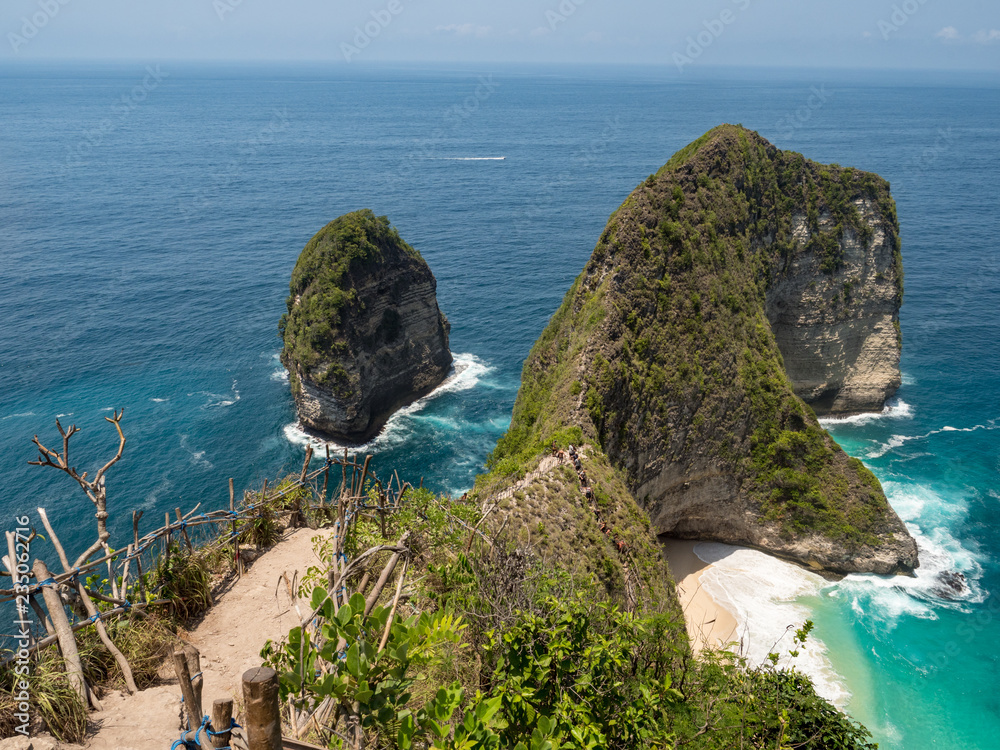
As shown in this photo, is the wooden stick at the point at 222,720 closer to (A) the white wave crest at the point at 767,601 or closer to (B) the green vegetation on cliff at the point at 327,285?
(A) the white wave crest at the point at 767,601

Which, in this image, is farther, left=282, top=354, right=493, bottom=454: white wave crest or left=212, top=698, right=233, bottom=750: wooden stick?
left=282, top=354, right=493, bottom=454: white wave crest

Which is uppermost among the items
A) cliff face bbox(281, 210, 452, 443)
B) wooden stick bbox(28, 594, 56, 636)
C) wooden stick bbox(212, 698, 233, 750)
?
wooden stick bbox(212, 698, 233, 750)

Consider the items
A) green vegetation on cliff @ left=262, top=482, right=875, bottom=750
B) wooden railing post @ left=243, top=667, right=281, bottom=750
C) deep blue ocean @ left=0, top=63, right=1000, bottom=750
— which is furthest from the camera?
deep blue ocean @ left=0, top=63, right=1000, bottom=750

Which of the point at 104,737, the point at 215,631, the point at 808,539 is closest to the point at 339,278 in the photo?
the point at 808,539

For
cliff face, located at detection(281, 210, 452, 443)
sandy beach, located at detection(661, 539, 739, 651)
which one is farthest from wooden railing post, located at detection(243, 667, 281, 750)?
cliff face, located at detection(281, 210, 452, 443)

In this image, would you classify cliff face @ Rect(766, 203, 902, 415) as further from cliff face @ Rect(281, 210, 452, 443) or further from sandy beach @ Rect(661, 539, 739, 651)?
cliff face @ Rect(281, 210, 452, 443)

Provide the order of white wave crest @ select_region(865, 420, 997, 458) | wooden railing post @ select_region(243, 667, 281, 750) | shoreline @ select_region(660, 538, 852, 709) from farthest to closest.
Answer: white wave crest @ select_region(865, 420, 997, 458)
shoreline @ select_region(660, 538, 852, 709)
wooden railing post @ select_region(243, 667, 281, 750)

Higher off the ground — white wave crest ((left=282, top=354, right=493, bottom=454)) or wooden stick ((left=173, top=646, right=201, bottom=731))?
wooden stick ((left=173, top=646, right=201, bottom=731))
